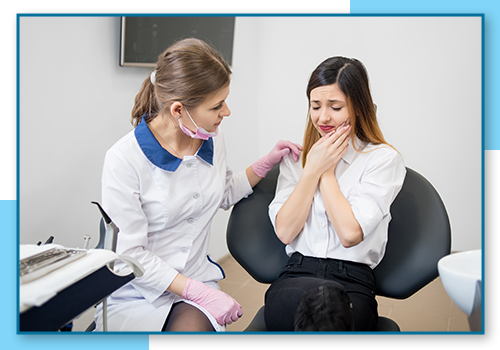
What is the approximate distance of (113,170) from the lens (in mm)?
1072

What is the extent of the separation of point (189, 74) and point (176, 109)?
0.11 m

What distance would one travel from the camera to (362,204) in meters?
1.08

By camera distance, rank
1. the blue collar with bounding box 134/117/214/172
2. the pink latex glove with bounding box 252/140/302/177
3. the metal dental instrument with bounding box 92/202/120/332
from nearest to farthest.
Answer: the metal dental instrument with bounding box 92/202/120/332 < the blue collar with bounding box 134/117/214/172 < the pink latex glove with bounding box 252/140/302/177

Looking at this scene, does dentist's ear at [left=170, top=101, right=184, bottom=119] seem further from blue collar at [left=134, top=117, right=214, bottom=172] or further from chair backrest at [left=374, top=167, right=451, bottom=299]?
chair backrest at [left=374, top=167, right=451, bottom=299]

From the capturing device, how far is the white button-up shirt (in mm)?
1081

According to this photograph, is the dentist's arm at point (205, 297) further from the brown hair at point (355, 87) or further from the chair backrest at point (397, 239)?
the brown hair at point (355, 87)

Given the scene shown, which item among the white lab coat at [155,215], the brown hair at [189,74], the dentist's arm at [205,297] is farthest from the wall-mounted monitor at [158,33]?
the dentist's arm at [205,297]

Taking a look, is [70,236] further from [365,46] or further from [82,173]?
[365,46]

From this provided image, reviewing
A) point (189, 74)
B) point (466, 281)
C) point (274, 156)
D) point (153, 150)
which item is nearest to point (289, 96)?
point (274, 156)

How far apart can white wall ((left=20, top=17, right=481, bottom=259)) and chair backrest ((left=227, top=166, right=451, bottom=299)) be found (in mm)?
46

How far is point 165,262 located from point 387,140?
2.47ft

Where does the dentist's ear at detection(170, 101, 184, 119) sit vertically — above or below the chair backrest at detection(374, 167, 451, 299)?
above

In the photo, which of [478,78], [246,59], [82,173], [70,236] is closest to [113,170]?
[82,173]

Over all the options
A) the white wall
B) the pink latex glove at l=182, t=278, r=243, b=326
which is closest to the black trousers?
the pink latex glove at l=182, t=278, r=243, b=326
